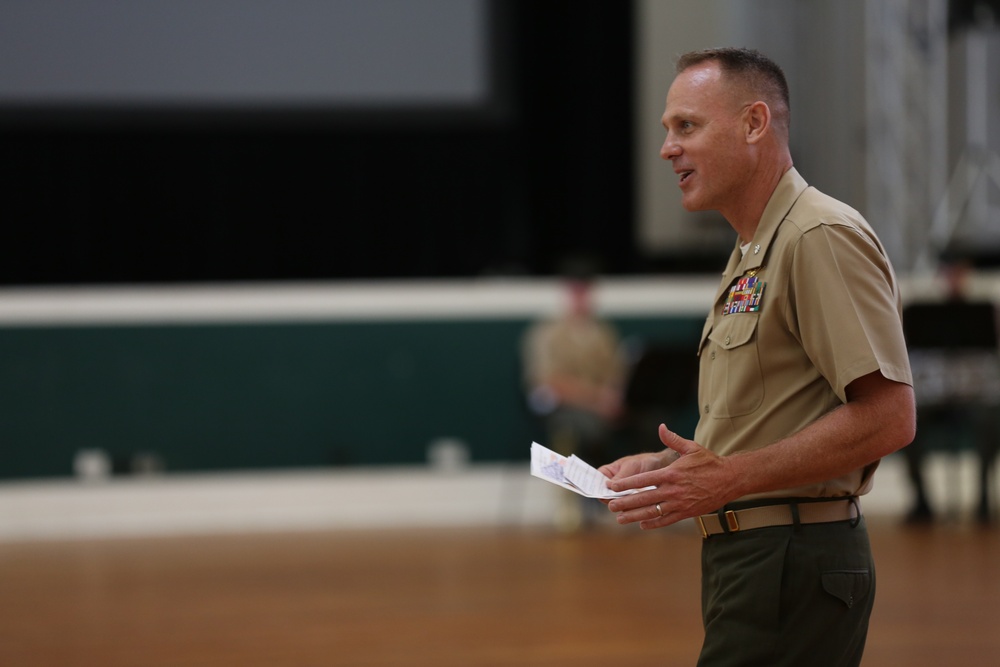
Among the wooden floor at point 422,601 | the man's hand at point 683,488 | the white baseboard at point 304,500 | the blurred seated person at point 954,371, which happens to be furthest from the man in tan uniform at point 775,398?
the white baseboard at point 304,500

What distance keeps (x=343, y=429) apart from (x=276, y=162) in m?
1.77

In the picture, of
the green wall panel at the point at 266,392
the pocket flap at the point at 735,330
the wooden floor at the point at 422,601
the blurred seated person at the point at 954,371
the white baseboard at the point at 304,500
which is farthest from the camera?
the green wall panel at the point at 266,392

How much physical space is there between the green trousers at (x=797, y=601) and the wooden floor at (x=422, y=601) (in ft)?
6.19

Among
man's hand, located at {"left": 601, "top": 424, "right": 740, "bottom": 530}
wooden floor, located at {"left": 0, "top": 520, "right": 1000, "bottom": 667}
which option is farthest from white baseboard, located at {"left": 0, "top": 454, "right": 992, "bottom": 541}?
man's hand, located at {"left": 601, "top": 424, "right": 740, "bottom": 530}

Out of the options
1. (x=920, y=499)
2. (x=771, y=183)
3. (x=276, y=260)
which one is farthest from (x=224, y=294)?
(x=771, y=183)

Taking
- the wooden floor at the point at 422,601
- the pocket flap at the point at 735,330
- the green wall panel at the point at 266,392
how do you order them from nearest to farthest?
the pocket flap at the point at 735,330 < the wooden floor at the point at 422,601 < the green wall panel at the point at 266,392

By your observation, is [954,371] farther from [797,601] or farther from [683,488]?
[683,488]

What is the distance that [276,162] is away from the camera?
25.8 ft

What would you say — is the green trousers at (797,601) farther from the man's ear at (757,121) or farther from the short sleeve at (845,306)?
the man's ear at (757,121)

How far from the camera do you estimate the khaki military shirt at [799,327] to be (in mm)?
1592

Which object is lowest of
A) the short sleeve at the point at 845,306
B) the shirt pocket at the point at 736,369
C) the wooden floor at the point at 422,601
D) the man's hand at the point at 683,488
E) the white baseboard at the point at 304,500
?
the white baseboard at the point at 304,500

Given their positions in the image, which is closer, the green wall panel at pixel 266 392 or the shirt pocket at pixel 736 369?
the shirt pocket at pixel 736 369

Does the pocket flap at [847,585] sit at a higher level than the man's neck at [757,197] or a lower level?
lower

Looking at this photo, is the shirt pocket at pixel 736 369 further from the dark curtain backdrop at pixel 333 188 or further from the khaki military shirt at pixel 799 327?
the dark curtain backdrop at pixel 333 188
